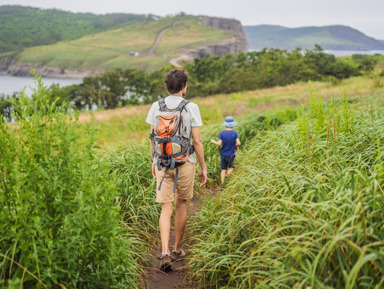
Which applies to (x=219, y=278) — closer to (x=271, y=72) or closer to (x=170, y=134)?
(x=170, y=134)

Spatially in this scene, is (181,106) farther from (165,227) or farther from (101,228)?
(101,228)

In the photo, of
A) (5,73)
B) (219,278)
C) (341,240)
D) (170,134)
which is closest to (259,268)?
(219,278)

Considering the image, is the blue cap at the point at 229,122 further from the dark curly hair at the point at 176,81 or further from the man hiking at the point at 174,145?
the dark curly hair at the point at 176,81

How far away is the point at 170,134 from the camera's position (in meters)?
3.39

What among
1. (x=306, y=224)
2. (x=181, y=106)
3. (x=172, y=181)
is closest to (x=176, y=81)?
(x=181, y=106)

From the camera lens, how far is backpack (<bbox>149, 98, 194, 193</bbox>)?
133 inches

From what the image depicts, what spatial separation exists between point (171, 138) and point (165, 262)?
54.5 inches

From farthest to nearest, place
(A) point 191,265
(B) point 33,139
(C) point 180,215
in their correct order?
(C) point 180,215 < (A) point 191,265 < (B) point 33,139

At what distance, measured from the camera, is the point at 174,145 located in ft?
11.2

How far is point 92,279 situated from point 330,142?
331cm

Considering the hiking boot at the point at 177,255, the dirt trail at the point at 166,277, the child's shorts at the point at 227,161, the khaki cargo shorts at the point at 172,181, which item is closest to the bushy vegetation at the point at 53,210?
the dirt trail at the point at 166,277

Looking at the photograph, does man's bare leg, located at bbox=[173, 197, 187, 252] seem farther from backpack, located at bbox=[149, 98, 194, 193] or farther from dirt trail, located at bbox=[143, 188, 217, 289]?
backpack, located at bbox=[149, 98, 194, 193]

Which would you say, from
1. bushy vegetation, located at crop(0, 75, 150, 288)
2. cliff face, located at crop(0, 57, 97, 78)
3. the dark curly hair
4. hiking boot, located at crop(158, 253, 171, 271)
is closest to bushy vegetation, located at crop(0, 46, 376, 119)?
the dark curly hair

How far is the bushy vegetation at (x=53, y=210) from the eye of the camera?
2182 millimetres
